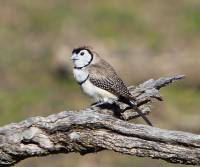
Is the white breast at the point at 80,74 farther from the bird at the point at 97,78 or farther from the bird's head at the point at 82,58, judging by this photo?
the bird's head at the point at 82,58

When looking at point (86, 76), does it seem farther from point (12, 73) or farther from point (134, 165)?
point (12, 73)

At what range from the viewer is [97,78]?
11.9 metres

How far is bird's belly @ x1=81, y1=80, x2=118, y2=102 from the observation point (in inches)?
465

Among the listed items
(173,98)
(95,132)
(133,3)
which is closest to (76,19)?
(133,3)

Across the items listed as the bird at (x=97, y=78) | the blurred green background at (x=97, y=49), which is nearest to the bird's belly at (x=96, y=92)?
the bird at (x=97, y=78)

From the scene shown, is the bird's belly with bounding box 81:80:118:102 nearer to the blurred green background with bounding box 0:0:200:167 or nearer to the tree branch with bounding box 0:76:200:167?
the tree branch with bounding box 0:76:200:167

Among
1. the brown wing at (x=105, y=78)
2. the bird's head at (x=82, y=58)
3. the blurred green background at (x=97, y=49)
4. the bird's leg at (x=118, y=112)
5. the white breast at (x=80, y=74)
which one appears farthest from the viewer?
the blurred green background at (x=97, y=49)

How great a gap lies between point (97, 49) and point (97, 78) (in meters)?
8.78

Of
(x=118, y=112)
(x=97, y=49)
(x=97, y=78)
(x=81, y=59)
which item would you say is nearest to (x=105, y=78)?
(x=97, y=78)

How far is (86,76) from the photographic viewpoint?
12.0 meters

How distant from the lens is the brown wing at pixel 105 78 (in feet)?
38.2

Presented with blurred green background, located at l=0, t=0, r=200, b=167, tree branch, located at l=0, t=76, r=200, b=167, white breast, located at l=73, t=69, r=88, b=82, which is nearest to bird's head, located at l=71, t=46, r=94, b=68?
white breast, located at l=73, t=69, r=88, b=82

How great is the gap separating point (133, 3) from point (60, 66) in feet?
13.5

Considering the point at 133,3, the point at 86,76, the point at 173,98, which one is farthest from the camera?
the point at 133,3
